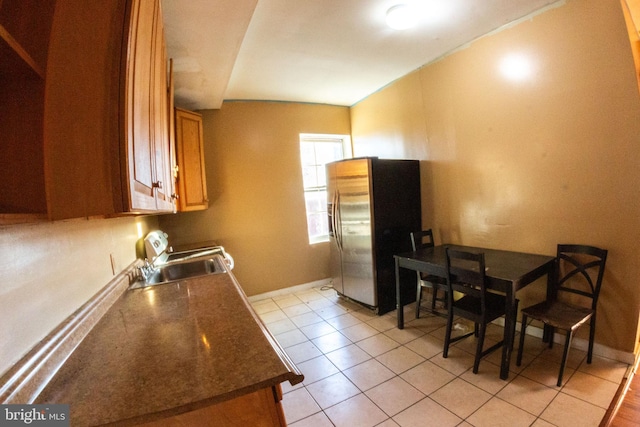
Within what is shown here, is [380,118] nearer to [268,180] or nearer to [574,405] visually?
[268,180]

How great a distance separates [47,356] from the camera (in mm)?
817

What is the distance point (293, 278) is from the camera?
3902mm

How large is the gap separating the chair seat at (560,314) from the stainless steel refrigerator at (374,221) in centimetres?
129

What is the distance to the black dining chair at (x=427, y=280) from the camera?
2.52m

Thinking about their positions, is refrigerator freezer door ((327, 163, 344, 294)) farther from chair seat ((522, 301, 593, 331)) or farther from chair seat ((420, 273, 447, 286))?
chair seat ((522, 301, 593, 331))

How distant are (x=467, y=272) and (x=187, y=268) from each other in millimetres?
2316

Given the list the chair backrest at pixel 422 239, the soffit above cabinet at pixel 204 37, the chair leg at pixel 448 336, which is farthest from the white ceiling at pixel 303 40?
the chair leg at pixel 448 336

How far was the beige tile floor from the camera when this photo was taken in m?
1.60

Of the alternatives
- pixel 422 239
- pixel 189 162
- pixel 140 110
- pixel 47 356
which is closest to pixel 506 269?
pixel 422 239

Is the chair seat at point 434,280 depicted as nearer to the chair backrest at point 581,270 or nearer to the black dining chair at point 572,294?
the black dining chair at point 572,294

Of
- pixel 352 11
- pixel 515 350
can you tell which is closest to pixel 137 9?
pixel 352 11

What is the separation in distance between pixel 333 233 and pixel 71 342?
106 inches

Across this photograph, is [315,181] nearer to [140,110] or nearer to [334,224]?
[334,224]

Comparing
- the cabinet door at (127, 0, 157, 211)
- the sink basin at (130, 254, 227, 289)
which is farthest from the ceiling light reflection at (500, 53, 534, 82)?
the sink basin at (130, 254, 227, 289)
